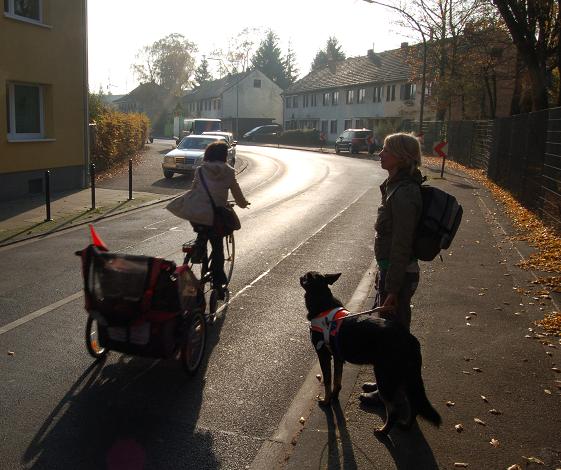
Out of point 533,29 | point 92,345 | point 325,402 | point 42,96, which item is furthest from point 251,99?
point 325,402

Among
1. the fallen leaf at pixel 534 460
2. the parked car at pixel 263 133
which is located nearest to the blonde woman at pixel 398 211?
the fallen leaf at pixel 534 460

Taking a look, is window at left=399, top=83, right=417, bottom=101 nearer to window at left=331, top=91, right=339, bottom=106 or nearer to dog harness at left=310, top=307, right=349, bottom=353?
window at left=331, top=91, right=339, bottom=106

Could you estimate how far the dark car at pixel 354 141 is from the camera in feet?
144

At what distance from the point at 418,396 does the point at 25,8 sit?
1701 centimetres

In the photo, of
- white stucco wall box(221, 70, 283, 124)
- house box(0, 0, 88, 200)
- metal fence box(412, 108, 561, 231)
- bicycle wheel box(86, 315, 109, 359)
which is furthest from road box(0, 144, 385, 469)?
white stucco wall box(221, 70, 283, 124)

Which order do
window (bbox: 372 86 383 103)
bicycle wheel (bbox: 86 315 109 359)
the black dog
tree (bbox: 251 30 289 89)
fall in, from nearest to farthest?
the black dog, bicycle wheel (bbox: 86 315 109 359), window (bbox: 372 86 383 103), tree (bbox: 251 30 289 89)

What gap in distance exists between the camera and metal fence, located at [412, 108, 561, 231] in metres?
12.4

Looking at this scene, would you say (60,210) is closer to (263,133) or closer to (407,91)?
(407,91)

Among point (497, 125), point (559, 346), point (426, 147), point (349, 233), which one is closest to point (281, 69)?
point (426, 147)

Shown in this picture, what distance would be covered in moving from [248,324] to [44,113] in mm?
14324

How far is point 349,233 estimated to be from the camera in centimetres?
1263

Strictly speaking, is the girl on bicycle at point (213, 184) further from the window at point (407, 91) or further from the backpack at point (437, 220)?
the window at point (407, 91)

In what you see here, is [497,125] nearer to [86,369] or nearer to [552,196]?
[552,196]

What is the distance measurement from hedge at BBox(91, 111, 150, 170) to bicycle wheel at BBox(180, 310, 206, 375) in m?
19.2
